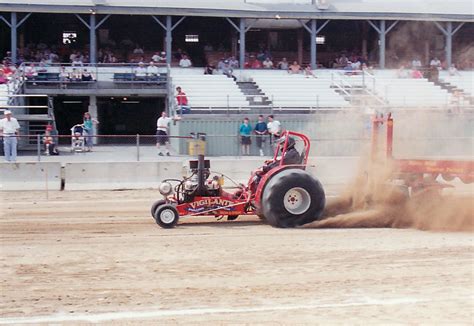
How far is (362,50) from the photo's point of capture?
38.5 meters

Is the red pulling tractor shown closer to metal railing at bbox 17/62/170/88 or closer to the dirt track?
the dirt track

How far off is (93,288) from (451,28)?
30.6m

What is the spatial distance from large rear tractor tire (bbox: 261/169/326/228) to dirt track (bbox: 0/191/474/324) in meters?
0.27

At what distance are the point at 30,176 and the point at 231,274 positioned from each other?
11186 millimetres

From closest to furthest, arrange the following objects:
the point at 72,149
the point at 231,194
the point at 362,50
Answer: the point at 231,194 < the point at 72,149 < the point at 362,50

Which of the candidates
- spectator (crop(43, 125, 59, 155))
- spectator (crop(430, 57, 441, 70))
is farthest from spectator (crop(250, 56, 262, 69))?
spectator (crop(43, 125, 59, 155))

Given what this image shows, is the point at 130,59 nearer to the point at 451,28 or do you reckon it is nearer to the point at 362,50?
the point at 362,50

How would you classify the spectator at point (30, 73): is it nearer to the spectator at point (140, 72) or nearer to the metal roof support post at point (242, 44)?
the spectator at point (140, 72)

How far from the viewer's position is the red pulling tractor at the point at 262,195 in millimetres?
11562

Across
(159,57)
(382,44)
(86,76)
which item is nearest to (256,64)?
(159,57)

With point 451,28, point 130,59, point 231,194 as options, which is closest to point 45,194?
point 231,194

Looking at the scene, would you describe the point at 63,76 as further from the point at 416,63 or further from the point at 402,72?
the point at 416,63

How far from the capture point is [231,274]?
8.38 meters

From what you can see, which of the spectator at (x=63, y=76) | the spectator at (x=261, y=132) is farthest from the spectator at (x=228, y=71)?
the spectator at (x=261, y=132)
